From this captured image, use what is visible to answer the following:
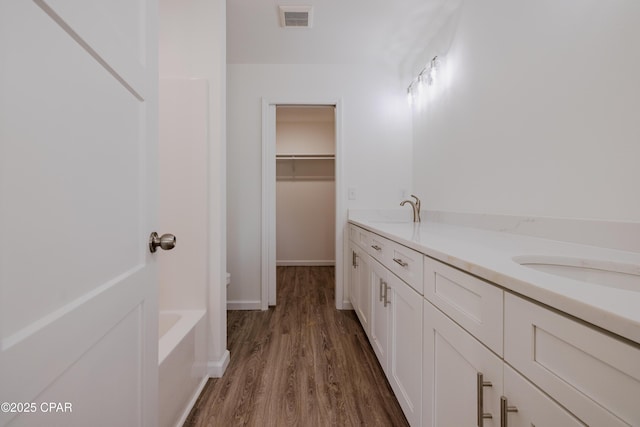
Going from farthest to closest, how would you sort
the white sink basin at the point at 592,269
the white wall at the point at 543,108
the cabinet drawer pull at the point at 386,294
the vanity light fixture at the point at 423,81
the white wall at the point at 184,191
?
1. the vanity light fixture at the point at 423,81
2. the white wall at the point at 184,191
3. the cabinet drawer pull at the point at 386,294
4. the white wall at the point at 543,108
5. the white sink basin at the point at 592,269

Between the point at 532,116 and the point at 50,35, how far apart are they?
1544 mm

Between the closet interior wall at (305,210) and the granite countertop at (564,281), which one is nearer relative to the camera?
the granite countertop at (564,281)

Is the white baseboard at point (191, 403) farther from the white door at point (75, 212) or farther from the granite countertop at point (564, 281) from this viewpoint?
the granite countertop at point (564, 281)

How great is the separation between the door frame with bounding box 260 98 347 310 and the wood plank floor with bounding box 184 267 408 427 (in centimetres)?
26

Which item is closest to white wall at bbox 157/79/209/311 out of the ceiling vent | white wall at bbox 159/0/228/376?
white wall at bbox 159/0/228/376

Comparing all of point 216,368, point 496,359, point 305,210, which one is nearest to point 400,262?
point 496,359

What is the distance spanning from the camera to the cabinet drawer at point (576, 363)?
0.33 metres

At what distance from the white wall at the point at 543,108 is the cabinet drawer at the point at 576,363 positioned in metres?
0.67

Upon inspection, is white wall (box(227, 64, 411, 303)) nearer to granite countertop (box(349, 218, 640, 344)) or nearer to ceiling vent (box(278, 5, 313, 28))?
ceiling vent (box(278, 5, 313, 28))

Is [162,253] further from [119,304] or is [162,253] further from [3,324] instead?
[3,324]

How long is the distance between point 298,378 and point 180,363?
24.3 inches

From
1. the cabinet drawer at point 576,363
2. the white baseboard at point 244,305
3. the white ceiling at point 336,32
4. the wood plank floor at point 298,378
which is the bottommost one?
the wood plank floor at point 298,378

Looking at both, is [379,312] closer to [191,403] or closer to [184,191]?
[191,403]

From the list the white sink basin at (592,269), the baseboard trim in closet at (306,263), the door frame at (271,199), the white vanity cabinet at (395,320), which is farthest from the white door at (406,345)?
the baseboard trim in closet at (306,263)
